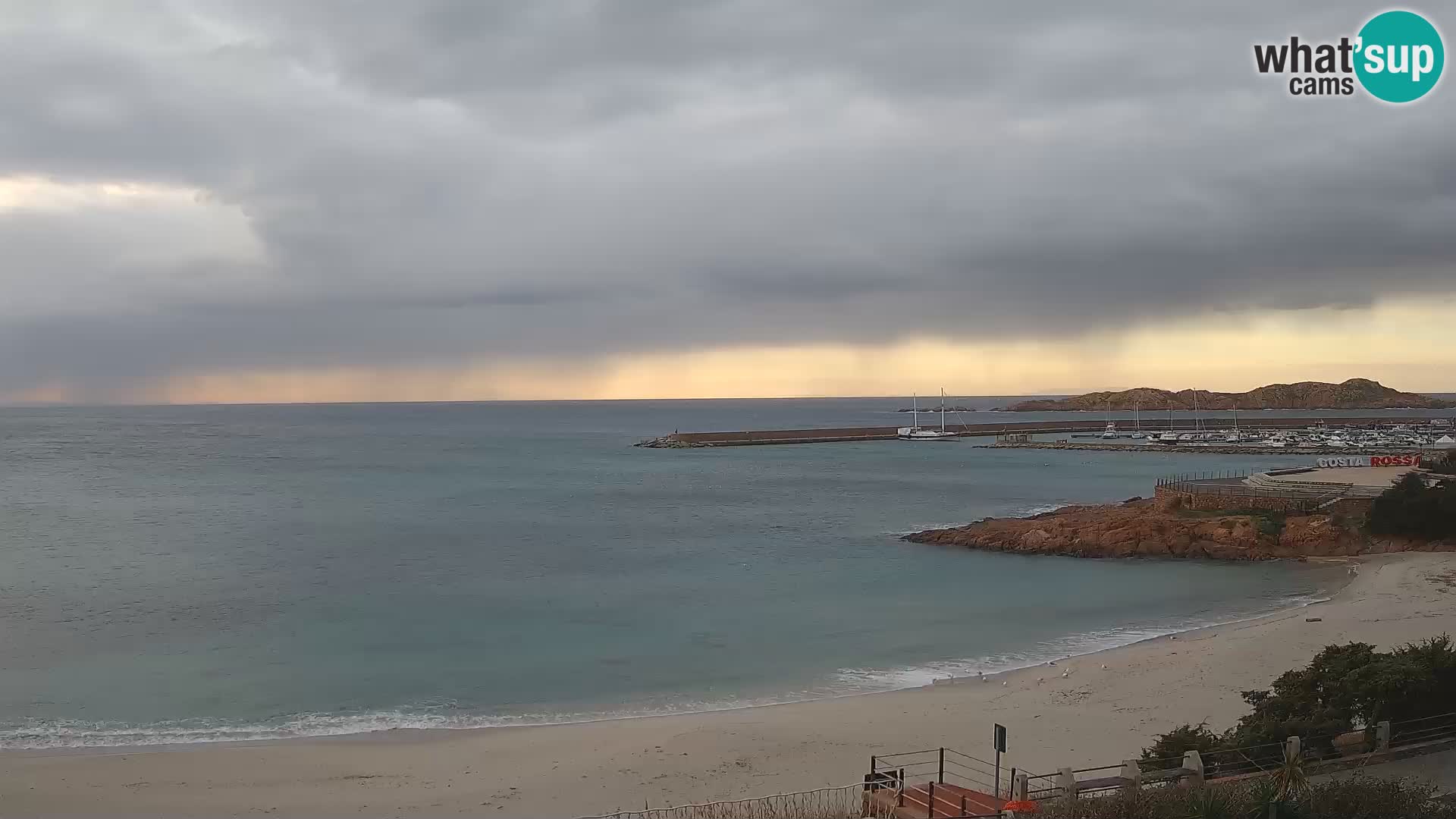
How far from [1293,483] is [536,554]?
35343mm

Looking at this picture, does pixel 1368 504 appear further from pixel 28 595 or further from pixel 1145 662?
pixel 28 595

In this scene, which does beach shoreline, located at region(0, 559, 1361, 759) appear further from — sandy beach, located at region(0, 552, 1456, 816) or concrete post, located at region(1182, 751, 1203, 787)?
concrete post, located at region(1182, 751, 1203, 787)

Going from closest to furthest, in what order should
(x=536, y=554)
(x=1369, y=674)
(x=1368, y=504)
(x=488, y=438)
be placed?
(x=1369, y=674) → (x=1368, y=504) → (x=536, y=554) → (x=488, y=438)

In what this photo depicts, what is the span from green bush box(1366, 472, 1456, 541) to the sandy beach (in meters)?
17.1

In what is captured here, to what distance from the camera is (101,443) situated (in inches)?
5084

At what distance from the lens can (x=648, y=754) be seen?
16.9m

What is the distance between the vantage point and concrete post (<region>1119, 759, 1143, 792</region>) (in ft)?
34.7

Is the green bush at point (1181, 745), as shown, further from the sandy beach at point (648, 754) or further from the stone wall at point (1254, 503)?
the stone wall at point (1254, 503)

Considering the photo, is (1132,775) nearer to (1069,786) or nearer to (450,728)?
(1069,786)

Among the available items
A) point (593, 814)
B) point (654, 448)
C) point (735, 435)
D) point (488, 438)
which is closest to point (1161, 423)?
point (735, 435)

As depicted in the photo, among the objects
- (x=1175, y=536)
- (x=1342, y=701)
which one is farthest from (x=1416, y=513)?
Answer: (x=1342, y=701)

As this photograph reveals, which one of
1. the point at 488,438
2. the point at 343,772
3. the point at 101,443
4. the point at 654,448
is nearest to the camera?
the point at 343,772

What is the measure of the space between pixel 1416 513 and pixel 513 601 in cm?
3251

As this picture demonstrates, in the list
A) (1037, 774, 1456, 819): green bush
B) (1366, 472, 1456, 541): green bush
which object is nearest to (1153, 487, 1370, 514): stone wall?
(1366, 472, 1456, 541): green bush
